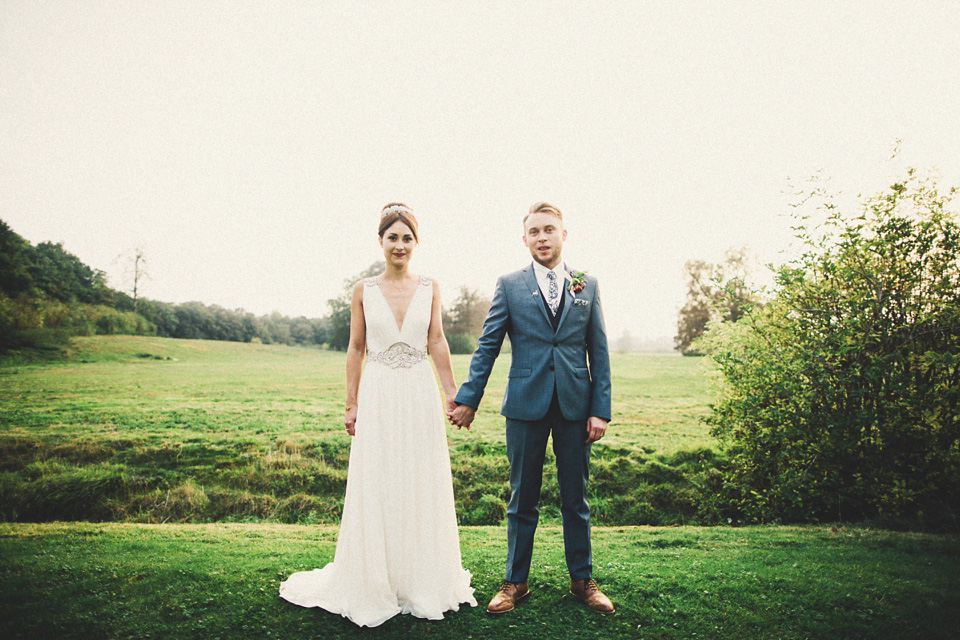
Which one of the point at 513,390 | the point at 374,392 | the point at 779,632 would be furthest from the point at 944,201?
the point at 374,392

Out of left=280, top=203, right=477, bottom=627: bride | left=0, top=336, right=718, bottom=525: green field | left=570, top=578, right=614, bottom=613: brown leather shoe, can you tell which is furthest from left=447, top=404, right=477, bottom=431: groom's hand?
left=0, top=336, right=718, bottom=525: green field

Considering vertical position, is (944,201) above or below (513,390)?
above

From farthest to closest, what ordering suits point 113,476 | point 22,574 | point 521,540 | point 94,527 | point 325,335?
point 325,335, point 113,476, point 94,527, point 22,574, point 521,540

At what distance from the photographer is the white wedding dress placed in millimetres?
3852

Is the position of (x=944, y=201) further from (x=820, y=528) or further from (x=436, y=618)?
(x=436, y=618)

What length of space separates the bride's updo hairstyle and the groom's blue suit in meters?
1.13

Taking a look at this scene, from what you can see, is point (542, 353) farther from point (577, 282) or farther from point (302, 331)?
point (302, 331)

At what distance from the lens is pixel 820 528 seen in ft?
20.9

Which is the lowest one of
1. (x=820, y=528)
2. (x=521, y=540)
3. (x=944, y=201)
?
(x=820, y=528)

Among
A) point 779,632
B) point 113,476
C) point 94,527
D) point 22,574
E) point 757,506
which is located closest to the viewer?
point 779,632

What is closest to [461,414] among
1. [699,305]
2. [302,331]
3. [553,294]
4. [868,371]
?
[553,294]

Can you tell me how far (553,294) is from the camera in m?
4.00

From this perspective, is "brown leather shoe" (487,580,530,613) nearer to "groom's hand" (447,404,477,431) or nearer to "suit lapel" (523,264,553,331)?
"groom's hand" (447,404,477,431)

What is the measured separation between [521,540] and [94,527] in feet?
19.1
